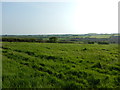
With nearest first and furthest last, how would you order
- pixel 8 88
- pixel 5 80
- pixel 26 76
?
pixel 8 88, pixel 5 80, pixel 26 76

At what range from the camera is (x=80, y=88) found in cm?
589

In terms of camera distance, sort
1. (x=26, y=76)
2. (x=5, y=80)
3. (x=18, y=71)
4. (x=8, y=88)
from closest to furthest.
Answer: (x=8, y=88) → (x=5, y=80) → (x=26, y=76) → (x=18, y=71)

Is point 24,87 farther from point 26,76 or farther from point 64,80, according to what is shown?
point 64,80

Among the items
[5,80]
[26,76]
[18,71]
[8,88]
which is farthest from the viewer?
[18,71]

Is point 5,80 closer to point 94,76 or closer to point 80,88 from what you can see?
point 80,88

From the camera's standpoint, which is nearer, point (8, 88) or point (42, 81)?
point (8, 88)

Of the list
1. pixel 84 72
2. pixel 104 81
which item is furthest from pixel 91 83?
pixel 84 72

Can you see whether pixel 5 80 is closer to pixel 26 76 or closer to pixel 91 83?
pixel 26 76

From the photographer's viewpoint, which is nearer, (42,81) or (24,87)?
(24,87)

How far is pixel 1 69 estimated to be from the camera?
7.86 m

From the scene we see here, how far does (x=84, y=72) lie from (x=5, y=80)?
4.59 m

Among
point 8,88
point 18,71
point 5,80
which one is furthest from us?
point 18,71

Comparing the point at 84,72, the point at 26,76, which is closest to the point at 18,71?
the point at 26,76

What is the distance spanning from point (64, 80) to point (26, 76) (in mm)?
2146
